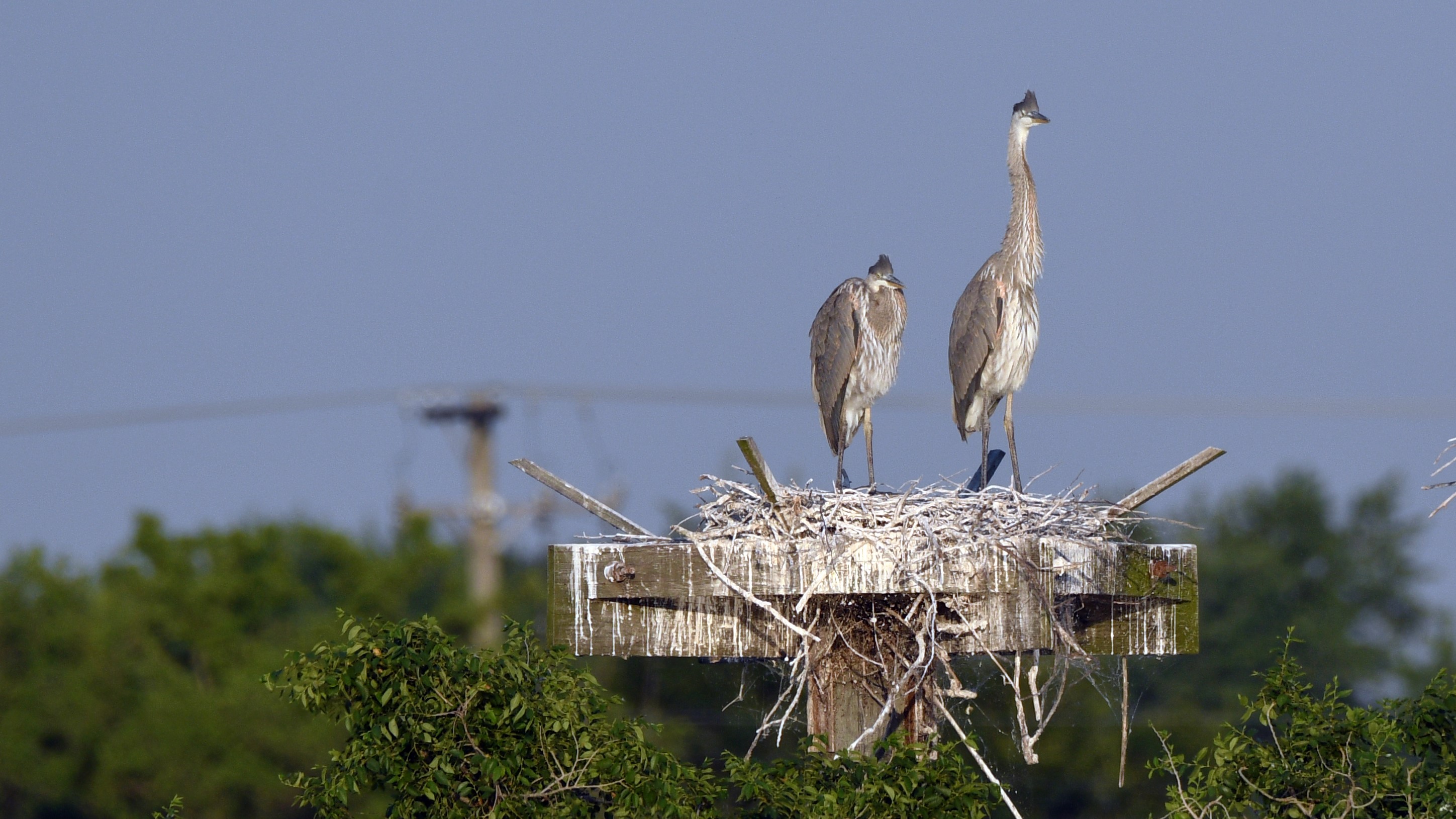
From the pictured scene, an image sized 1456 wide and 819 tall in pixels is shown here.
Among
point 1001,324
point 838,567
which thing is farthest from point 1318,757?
point 1001,324

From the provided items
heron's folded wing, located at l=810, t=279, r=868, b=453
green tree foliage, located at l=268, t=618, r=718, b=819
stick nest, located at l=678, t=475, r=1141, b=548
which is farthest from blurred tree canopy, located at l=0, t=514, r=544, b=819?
green tree foliage, located at l=268, t=618, r=718, b=819

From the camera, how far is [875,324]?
384 inches

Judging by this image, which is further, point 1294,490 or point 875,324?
point 1294,490

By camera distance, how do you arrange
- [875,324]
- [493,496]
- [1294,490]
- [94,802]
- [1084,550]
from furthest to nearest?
[1294,490] < [493,496] < [94,802] < [875,324] < [1084,550]

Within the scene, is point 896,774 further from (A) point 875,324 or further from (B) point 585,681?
(A) point 875,324

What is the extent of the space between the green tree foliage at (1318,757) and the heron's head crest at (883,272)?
4.48 meters

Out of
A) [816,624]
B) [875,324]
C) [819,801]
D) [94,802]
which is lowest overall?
[94,802]

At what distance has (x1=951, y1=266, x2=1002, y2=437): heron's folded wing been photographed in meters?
9.38

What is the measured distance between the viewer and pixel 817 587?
643 cm

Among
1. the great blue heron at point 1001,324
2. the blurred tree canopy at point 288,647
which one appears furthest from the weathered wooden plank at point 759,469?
the blurred tree canopy at point 288,647

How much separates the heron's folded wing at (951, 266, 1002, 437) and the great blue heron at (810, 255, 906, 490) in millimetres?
321

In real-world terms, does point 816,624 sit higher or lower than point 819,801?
higher

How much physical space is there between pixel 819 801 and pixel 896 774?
0.27 m

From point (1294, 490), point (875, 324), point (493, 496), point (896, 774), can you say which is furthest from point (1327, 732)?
point (1294, 490)
